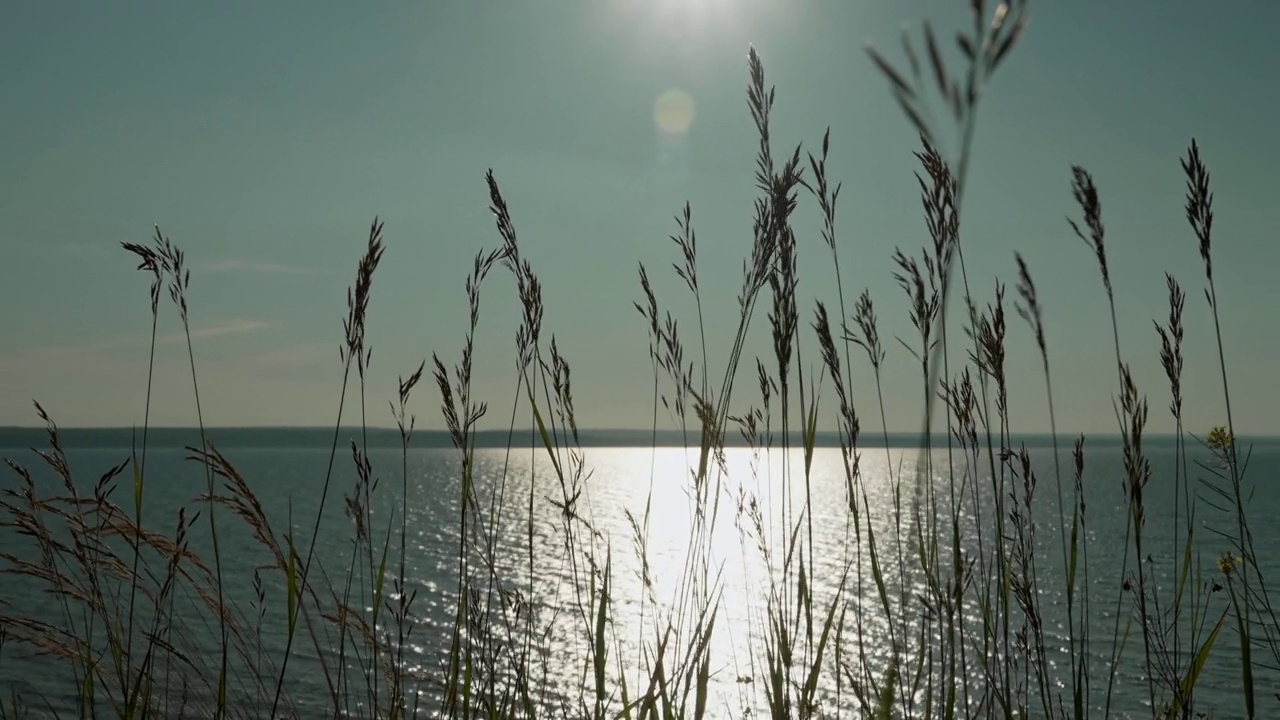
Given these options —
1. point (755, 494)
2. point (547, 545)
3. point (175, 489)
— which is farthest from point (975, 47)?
point (175, 489)

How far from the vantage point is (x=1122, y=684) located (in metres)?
21.7

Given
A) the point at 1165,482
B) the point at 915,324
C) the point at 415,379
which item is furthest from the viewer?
the point at 1165,482

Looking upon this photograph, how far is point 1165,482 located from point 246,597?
118199 millimetres

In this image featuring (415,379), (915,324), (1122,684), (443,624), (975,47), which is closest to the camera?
(975,47)

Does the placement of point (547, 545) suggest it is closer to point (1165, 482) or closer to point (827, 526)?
point (827, 526)

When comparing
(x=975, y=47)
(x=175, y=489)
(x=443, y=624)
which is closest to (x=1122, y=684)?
(x=443, y=624)

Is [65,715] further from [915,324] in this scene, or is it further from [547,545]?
[547,545]

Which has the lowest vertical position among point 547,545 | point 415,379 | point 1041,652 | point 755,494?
point 547,545

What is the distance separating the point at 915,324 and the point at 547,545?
174 ft

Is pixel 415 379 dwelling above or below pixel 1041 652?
above

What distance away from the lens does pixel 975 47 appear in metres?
0.70

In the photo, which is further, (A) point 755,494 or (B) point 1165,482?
(B) point 1165,482

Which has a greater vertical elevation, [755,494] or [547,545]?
[755,494]

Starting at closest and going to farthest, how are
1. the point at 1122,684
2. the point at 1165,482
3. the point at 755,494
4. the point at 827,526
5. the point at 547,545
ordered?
the point at 755,494
the point at 1122,684
the point at 547,545
the point at 827,526
the point at 1165,482
